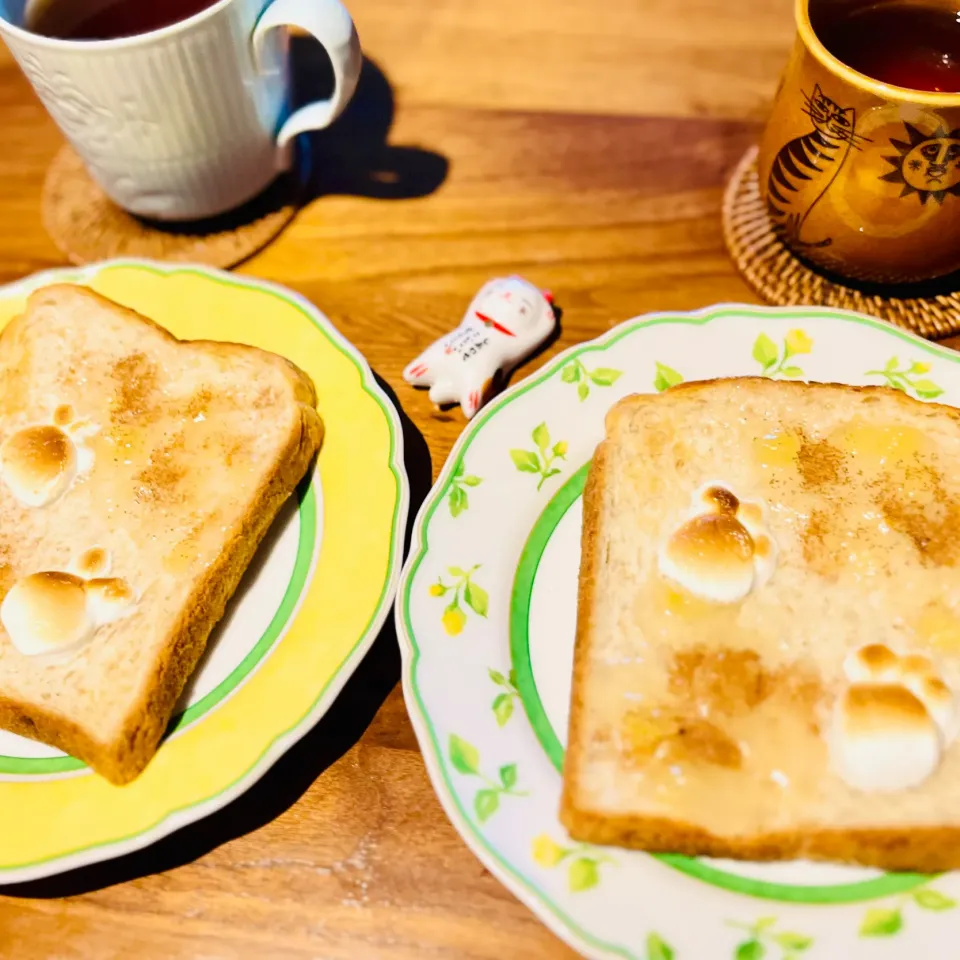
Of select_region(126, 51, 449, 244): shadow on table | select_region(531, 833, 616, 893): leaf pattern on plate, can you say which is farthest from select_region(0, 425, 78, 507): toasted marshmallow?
select_region(531, 833, 616, 893): leaf pattern on plate

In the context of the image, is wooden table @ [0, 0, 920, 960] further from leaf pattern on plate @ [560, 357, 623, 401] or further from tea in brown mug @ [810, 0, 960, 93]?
tea in brown mug @ [810, 0, 960, 93]

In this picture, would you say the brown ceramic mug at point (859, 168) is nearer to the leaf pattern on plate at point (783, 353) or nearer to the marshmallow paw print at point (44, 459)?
the leaf pattern on plate at point (783, 353)

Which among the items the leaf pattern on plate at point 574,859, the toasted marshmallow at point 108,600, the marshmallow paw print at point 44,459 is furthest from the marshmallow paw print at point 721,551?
the marshmallow paw print at point 44,459

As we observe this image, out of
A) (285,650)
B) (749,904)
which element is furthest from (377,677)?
(749,904)

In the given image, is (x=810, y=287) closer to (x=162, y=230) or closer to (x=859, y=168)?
(x=859, y=168)

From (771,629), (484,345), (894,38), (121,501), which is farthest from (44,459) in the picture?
(894,38)

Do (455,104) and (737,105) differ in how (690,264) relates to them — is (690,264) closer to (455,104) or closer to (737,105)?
(737,105)
